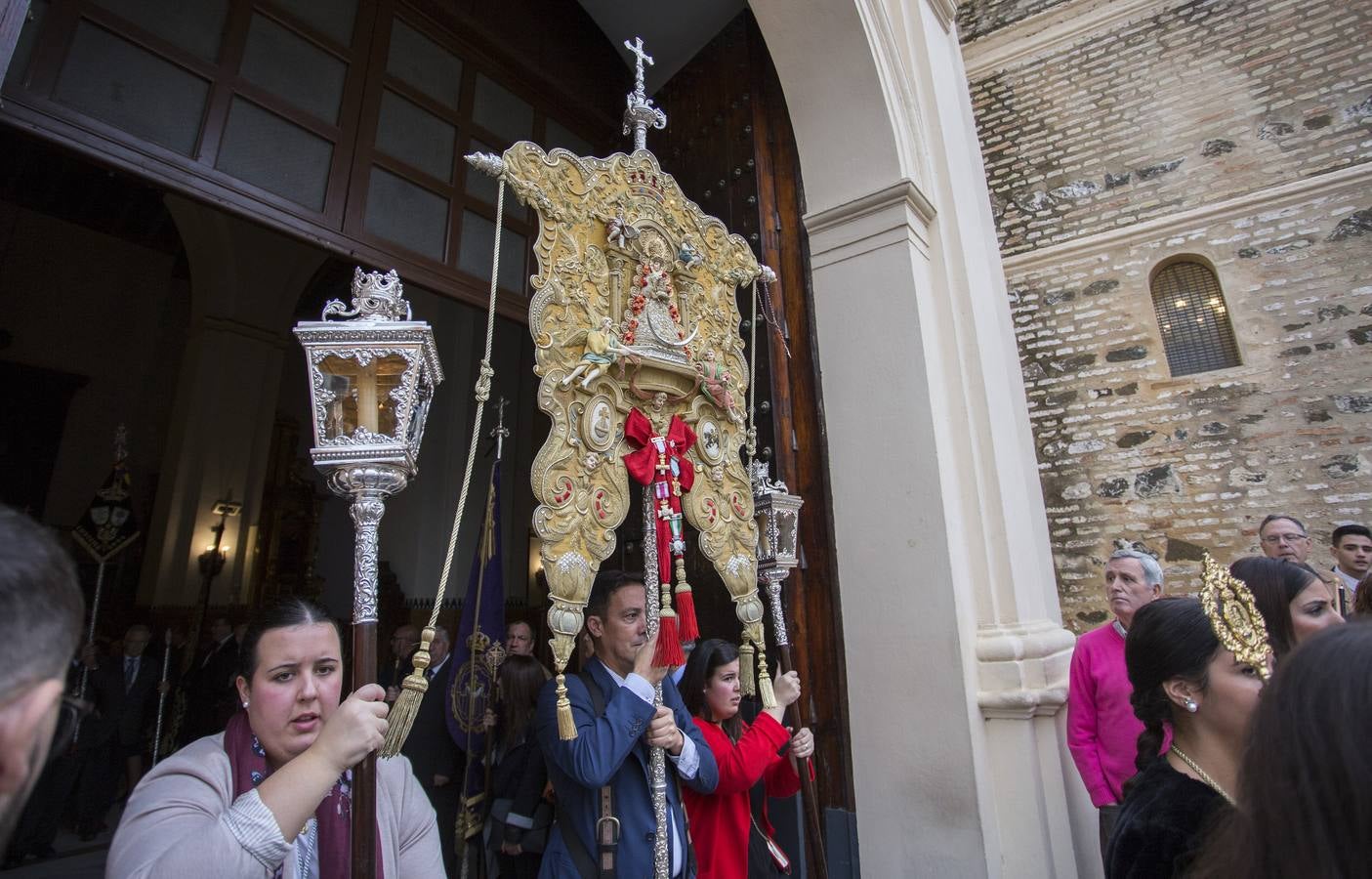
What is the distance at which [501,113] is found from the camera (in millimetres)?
4297

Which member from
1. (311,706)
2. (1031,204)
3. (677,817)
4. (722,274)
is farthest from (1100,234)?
(311,706)

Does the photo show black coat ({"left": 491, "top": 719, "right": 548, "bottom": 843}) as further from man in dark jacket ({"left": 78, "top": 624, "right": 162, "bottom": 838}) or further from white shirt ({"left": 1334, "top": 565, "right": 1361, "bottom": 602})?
man in dark jacket ({"left": 78, "top": 624, "right": 162, "bottom": 838})

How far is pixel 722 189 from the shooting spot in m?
4.21

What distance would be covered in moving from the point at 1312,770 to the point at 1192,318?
25.3 ft

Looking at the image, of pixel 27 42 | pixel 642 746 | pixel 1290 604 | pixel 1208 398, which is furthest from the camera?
pixel 1208 398

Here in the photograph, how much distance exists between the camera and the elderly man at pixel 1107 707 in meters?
2.74

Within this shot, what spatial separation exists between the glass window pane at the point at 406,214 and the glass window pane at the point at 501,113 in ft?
2.54

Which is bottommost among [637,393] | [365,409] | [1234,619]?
[1234,619]

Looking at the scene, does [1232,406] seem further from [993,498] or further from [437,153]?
[437,153]

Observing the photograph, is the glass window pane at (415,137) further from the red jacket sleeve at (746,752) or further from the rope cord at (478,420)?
the red jacket sleeve at (746,752)

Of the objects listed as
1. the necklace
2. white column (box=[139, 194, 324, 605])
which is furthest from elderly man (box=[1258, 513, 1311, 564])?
white column (box=[139, 194, 324, 605])

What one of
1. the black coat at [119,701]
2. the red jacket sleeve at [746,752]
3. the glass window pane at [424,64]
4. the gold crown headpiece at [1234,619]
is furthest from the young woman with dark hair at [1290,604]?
the black coat at [119,701]

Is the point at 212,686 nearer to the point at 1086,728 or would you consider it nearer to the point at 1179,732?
the point at 1086,728

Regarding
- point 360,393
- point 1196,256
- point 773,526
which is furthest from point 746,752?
point 1196,256
